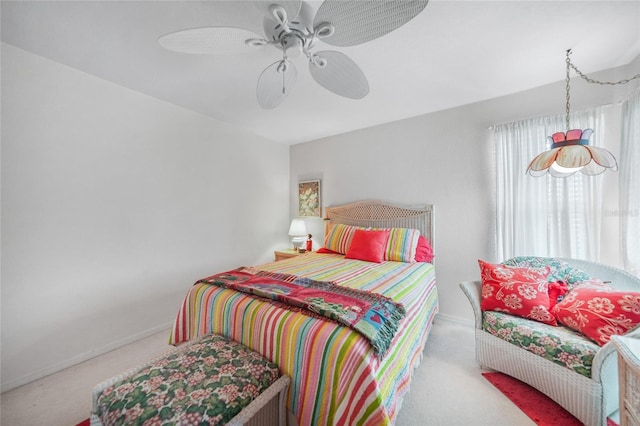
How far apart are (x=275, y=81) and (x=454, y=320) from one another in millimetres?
3010

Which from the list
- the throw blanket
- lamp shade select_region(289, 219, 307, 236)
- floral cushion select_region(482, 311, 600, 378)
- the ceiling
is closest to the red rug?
floral cushion select_region(482, 311, 600, 378)

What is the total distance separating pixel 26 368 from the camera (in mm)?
1715

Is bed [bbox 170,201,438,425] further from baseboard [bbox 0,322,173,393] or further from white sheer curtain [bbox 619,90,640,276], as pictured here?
white sheer curtain [bbox 619,90,640,276]

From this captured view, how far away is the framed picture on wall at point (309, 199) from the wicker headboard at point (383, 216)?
10.4 inches

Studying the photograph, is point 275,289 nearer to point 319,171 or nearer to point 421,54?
point 421,54

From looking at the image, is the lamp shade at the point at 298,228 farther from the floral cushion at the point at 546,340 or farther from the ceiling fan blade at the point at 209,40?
the ceiling fan blade at the point at 209,40

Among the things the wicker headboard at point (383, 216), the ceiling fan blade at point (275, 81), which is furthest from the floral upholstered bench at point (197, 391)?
the wicker headboard at point (383, 216)

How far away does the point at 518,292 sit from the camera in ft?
5.50

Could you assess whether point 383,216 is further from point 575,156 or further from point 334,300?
point 334,300

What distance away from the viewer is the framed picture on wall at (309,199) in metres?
3.74

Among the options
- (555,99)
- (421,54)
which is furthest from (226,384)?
(555,99)

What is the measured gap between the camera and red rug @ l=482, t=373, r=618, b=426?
1356mm

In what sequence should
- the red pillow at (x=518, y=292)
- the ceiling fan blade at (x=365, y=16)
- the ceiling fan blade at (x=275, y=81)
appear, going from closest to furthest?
the ceiling fan blade at (x=365, y=16) < the ceiling fan blade at (x=275, y=81) < the red pillow at (x=518, y=292)

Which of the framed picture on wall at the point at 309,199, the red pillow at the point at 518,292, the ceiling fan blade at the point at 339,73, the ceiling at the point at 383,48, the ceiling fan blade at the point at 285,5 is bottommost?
the red pillow at the point at 518,292
